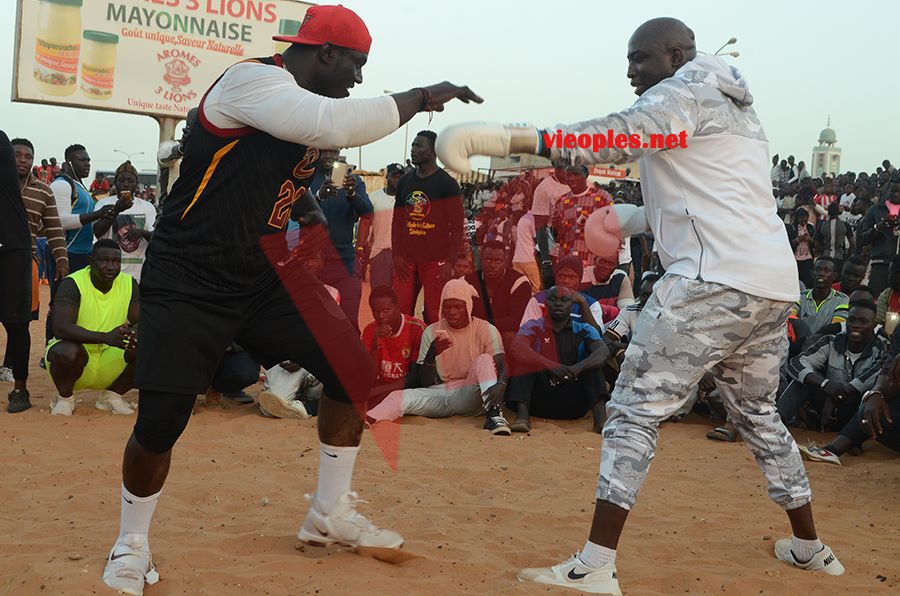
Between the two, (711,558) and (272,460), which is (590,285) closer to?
(272,460)

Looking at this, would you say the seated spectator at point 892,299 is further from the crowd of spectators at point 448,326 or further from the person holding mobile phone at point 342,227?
the person holding mobile phone at point 342,227

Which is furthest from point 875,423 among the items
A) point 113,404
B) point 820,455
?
point 113,404

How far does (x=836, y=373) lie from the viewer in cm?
651

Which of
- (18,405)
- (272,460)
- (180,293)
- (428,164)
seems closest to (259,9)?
(428,164)

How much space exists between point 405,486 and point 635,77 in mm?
2598

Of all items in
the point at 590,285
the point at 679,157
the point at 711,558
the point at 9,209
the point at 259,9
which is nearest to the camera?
the point at 679,157

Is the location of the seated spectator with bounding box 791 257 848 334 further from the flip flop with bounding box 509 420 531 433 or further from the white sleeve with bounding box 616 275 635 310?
the flip flop with bounding box 509 420 531 433

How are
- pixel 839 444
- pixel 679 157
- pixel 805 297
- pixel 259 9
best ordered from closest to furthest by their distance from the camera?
pixel 679 157, pixel 839 444, pixel 805 297, pixel 259 9

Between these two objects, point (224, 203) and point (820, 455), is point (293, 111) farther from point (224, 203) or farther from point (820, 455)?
point (820, 455)

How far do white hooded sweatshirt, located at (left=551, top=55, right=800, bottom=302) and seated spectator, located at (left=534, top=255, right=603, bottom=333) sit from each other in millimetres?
3705

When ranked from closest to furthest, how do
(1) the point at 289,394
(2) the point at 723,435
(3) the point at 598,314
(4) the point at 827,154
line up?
(2) the point at 723,435 → (1) the point at 289,394 → (3) the point at 598,314 → (4) the point at 827,154

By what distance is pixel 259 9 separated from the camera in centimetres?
2152

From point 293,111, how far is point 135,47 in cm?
1946

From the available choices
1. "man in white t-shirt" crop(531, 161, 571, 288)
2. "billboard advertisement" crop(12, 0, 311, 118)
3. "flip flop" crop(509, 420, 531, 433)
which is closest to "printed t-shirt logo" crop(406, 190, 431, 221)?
"man in white t-shirt" crop(531, 161, 571, 288)
